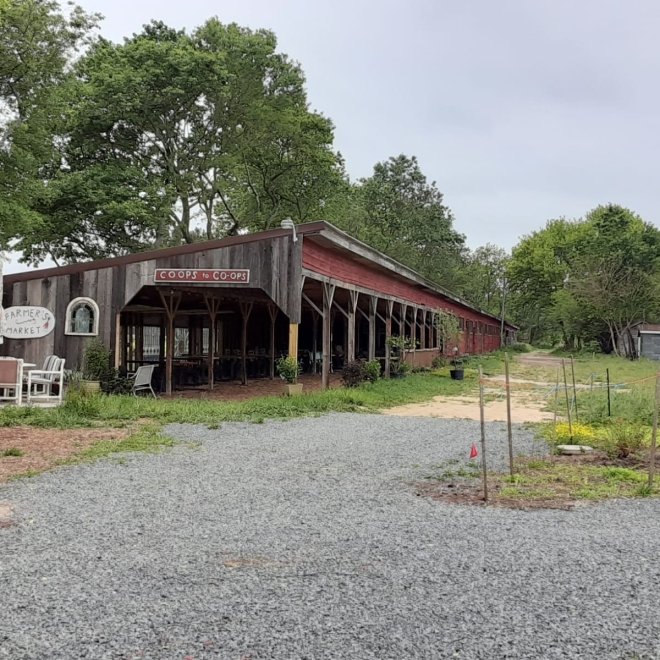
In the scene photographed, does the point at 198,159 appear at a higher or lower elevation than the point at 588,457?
higher

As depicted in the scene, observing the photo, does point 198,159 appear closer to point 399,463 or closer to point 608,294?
point 399,463

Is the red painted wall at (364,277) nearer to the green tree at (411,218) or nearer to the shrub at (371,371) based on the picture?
the shrub at (371,371)

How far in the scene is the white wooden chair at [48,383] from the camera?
1146 cm

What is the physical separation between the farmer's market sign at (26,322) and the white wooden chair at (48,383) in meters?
0.97

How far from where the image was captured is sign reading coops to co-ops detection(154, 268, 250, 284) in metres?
12.6

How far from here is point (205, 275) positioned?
1264 centimetres

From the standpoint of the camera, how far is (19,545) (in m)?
3.83

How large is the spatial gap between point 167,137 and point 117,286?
13.8 meters

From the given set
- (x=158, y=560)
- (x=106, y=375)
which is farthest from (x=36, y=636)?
(x=106, y=375)

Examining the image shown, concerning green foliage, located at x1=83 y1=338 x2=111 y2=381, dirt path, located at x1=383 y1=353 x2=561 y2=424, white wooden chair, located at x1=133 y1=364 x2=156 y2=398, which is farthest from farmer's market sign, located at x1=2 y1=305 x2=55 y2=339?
dirt path, located at x1=383 y1=353 x2=561 y2=424

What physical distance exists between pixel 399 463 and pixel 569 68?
949 centimetres

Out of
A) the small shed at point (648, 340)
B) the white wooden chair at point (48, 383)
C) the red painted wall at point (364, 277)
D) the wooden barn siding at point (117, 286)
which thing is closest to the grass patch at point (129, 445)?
the white wooden chair at point (48, 383)

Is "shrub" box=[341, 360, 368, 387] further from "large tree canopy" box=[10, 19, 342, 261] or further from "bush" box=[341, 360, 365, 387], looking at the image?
"large tree canopy" box=[10, 19, 342, 261]

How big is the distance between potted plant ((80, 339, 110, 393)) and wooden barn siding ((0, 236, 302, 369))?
11.1 inches
